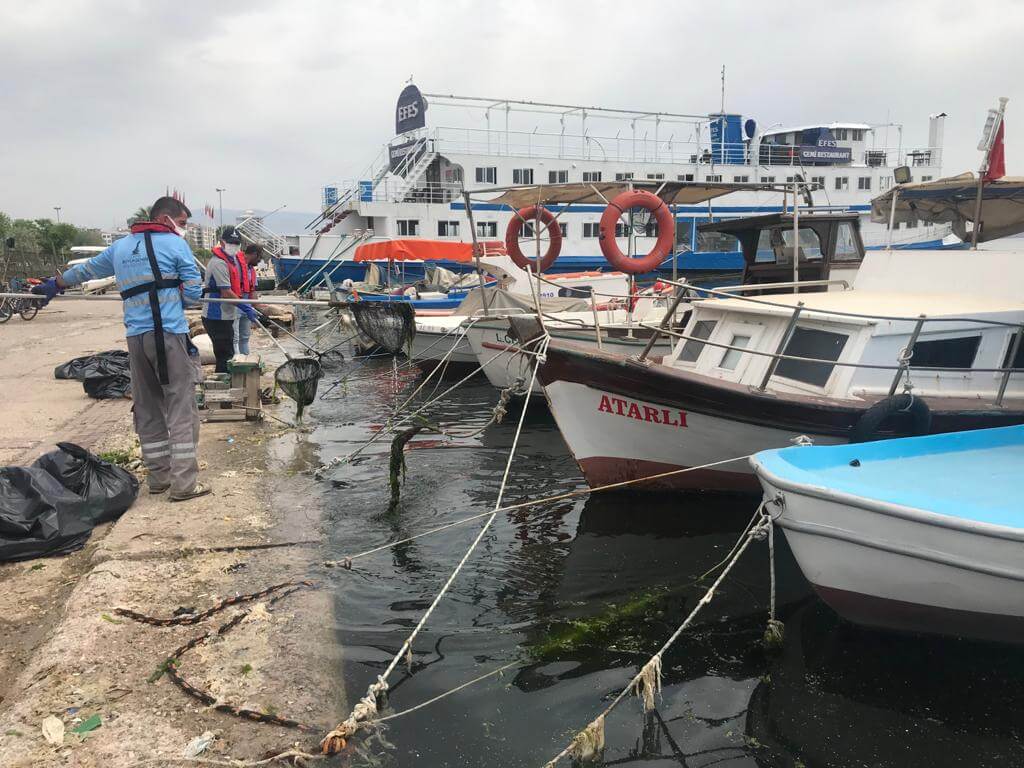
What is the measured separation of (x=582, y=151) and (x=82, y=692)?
31.4 meters

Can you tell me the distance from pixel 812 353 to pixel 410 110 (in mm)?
30693

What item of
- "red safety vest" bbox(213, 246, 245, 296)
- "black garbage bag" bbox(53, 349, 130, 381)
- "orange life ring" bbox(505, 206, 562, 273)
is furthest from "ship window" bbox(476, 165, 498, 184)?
"red safety vest" bbox(213, 246, 245, 296)

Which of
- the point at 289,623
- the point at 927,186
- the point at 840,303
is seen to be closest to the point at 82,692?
the point at 289,623

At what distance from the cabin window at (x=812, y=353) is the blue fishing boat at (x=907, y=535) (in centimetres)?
189

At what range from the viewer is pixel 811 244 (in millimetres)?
10055

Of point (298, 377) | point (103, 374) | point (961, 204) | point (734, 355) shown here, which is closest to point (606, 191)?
point (734, 355)

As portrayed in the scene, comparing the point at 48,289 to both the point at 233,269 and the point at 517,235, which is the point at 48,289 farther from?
the point at 517,235

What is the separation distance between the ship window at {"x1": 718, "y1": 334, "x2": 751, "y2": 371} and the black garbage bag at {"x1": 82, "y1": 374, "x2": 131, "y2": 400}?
7819 mm

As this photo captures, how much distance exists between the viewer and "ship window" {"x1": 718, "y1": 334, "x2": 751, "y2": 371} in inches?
291

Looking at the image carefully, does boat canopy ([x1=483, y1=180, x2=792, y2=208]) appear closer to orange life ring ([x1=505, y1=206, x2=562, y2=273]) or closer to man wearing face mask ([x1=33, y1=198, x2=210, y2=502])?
orange life ring ([x1=505, y1=206, x2=562, y2=273])

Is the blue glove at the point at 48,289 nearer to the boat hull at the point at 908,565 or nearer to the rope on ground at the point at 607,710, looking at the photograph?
the rope on ground at the point at 607,710

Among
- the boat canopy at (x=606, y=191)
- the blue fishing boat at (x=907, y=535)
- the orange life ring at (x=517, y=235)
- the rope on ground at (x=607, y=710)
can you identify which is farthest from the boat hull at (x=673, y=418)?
the orange life ring at (x=517, y=235)

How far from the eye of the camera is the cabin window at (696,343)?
7957 millimetres

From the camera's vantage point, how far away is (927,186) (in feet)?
30.4
